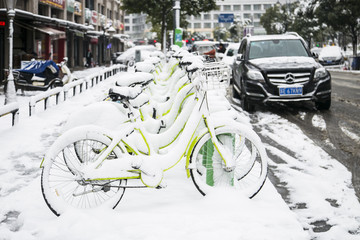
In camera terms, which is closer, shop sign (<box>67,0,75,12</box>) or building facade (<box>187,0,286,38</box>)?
shop sign (<box>67,0,75,12</box>)

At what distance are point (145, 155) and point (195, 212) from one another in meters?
0.69

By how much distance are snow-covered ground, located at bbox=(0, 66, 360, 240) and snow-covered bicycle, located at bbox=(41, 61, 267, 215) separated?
19 centimetres

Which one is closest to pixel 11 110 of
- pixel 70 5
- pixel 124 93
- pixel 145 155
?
pixel 145 155

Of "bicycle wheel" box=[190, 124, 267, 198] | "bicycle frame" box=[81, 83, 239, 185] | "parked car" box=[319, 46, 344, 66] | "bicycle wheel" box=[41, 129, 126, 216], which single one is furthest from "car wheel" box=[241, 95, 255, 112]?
"parked car" box=[319, 46, 344, 66]

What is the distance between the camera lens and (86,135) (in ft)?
12.7

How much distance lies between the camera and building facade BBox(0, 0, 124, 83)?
22.4 metres

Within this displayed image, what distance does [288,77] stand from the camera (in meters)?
10.2

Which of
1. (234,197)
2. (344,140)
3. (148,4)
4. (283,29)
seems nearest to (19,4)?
(148,4)

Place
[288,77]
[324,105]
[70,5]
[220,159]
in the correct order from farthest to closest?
[70,5], [324,105], [288,77], [220,159]

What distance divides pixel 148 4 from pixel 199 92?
100 feet

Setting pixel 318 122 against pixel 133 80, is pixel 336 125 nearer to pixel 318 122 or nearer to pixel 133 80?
pixel 318 122

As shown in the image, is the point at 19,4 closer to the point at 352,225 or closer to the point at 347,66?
the point at 347,66

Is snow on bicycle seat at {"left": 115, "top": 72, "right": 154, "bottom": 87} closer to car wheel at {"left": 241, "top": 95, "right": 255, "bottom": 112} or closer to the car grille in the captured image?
the car grille

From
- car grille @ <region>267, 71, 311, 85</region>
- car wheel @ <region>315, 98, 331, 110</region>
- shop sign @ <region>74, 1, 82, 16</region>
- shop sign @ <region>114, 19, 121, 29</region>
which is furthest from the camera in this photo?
shop sign @ <region>114, 19, 121, 29</region>
